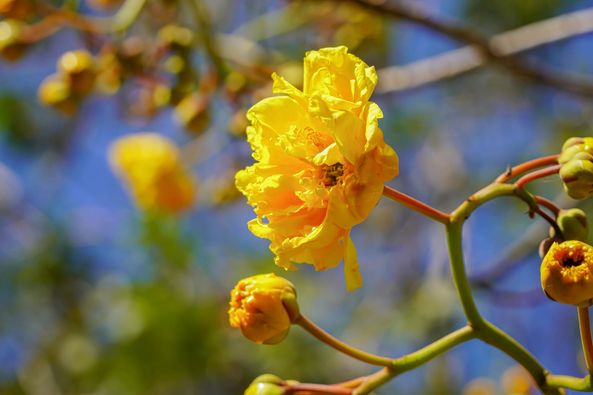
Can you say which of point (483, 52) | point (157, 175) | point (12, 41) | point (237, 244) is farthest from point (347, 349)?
point (237, 244)

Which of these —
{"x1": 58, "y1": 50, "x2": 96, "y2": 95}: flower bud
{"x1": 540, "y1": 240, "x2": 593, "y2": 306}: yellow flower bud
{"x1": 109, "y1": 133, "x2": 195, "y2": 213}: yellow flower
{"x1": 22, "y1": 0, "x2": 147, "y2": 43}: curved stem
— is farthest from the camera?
{"x1": 109, "y1": 133, "x2": 195, "y2": 213}: yellow flower

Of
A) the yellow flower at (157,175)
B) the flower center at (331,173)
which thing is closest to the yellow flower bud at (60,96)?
the yellow flower at (157,175)

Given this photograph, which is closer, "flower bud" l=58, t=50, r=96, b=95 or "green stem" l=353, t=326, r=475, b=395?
"green stem" l=353, t=326, r=475, b=395

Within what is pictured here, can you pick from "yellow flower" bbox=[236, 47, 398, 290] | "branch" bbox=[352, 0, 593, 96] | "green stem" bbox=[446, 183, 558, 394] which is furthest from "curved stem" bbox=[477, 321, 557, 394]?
"branch" bbox=[352, 0, 593, 96]

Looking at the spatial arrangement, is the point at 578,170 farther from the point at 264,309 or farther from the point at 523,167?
the point at 264,309

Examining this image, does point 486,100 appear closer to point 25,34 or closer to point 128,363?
point 128,363

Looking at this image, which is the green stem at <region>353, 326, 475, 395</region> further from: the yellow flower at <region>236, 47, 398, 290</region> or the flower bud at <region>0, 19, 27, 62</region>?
the flower bud at <region>0, 19, 27, 62</region>

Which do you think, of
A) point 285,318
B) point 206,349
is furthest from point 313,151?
point 206,349

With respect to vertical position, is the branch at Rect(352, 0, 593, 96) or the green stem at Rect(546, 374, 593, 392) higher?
the branch at Rect(352, 0, 593, 96)
